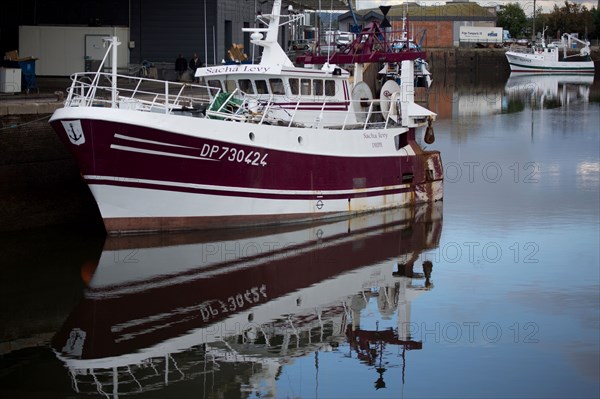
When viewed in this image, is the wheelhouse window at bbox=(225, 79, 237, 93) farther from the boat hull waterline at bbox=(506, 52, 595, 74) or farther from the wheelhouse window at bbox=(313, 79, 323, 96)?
the boat hull waterline at bbox=(506, 52, 595, 74)

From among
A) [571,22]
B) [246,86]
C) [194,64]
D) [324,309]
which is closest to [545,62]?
[571,22]

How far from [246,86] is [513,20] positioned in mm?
106166

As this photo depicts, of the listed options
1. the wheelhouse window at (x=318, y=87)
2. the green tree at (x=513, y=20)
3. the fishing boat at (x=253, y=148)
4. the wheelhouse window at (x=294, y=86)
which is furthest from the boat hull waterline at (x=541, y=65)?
the wheelhouse window at (x=294, y=86)

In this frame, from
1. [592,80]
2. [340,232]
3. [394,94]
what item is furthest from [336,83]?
[592,80]

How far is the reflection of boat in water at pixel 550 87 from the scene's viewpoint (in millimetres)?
57750

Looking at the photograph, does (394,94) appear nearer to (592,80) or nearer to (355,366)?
(355,366)

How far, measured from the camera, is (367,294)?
16141 mm

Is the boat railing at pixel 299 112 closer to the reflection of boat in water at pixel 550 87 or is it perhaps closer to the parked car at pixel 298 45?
the parked car at pixel 298 45

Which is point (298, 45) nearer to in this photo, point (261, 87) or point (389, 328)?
point (261, 87)

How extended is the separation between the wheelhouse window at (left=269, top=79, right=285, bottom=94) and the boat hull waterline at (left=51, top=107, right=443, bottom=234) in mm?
1519

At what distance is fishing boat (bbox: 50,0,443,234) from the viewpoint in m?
17.8

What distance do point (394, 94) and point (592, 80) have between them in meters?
57.9

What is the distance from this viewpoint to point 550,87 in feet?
222

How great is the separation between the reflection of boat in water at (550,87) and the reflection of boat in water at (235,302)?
36704 mm
